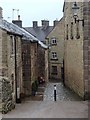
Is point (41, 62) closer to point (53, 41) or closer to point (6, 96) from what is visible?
point (53, 41)

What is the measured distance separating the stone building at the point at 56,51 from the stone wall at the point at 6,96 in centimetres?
2548

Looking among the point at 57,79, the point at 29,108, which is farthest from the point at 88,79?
the point at 57,79

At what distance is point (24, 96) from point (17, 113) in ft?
21.8

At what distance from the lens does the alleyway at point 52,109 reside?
16.6 meters

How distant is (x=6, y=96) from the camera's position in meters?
17.7

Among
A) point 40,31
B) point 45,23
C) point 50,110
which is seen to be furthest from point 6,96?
point 45,23

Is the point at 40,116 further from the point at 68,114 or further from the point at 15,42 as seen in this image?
the point at 15,42

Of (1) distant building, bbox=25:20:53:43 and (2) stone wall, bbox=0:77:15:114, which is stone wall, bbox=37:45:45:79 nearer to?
(1) distant building, bbox=25:20:53:43

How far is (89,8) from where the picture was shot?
67.4 ft

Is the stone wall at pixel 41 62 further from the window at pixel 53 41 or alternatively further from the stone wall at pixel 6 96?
the stone wall at pixel 6 96

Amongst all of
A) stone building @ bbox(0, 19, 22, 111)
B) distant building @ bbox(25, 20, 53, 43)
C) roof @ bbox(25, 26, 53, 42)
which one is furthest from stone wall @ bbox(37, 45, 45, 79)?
roof @ bbox(25, 26, 53, 42)

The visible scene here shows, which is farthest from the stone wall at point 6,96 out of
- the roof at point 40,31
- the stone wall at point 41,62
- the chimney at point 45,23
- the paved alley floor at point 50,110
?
the chimney at point 45,23

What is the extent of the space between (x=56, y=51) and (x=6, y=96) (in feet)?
88.5

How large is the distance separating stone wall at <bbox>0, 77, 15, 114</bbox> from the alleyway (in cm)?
32
